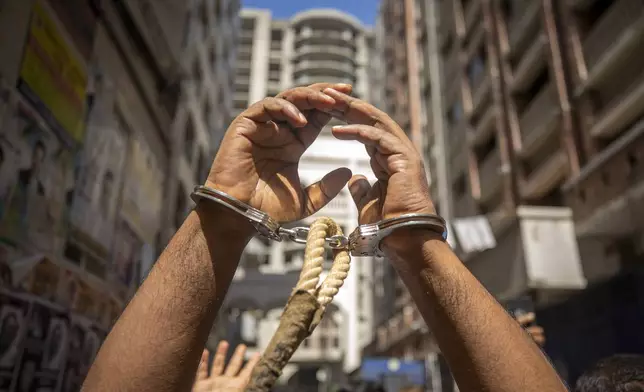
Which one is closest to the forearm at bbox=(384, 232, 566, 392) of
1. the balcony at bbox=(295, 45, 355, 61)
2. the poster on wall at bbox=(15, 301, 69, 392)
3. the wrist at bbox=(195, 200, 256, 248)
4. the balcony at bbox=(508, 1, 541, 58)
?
the wrist at bbox=(195, 200, 256, 248)

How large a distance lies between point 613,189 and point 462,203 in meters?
10.3

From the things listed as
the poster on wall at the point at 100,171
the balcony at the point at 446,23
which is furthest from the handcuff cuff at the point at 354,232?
the balcony at the point at 446,23

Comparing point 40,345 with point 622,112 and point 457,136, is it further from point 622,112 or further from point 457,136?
point 457,136

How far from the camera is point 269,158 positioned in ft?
5.16

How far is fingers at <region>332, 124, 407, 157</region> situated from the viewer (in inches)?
56.8

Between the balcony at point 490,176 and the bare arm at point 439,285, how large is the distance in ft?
53.2

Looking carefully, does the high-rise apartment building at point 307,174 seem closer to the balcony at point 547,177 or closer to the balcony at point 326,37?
the balcony at point 326,37

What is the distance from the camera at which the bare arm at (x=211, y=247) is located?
126cm

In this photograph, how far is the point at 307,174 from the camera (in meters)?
32.2

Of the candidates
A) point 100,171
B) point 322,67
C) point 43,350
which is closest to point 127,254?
point 100,171

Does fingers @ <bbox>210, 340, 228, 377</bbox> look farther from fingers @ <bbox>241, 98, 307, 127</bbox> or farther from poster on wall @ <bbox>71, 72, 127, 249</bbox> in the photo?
poster on wall @ <bbox>71, 72, 127, 249</bbox>

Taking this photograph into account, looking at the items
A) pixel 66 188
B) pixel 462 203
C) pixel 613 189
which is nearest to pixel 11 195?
pixel 66 188

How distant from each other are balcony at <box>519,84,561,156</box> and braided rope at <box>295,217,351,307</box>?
45.3 ft

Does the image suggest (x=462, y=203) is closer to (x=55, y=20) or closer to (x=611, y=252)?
(x=611, y=252)
